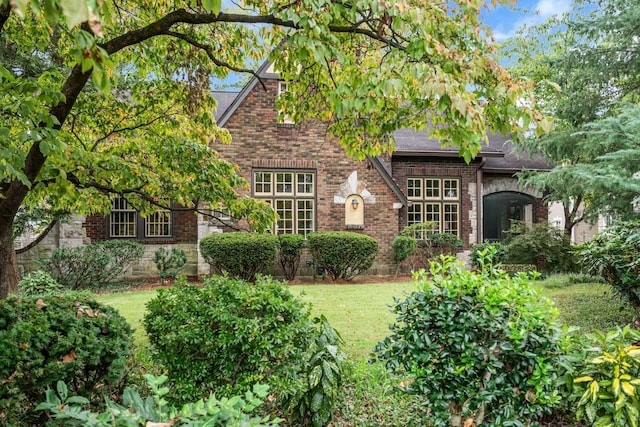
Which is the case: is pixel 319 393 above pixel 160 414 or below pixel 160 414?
below

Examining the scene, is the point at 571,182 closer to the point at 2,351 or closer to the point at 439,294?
the point at 439,294

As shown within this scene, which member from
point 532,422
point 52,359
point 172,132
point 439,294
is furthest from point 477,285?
point 172,132

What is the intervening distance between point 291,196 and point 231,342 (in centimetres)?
1045

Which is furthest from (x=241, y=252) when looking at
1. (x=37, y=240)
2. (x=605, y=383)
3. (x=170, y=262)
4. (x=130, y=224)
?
(x=605, y=383)

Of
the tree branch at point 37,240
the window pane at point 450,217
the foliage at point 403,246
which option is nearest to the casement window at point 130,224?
the tree branch at point 37,240

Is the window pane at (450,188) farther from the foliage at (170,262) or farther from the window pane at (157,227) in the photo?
the window pane at (157,227)

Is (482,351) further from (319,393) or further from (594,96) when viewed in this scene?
(594,96)

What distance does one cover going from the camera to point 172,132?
5703 millimetres

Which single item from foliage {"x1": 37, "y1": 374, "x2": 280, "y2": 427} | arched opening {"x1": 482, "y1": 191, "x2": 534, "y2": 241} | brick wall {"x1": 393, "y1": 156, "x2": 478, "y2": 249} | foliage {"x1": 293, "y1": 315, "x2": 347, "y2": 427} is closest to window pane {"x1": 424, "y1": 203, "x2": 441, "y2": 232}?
brick wall {"x1": 393, "y1": 156, "x2": 478, "y2": 249}

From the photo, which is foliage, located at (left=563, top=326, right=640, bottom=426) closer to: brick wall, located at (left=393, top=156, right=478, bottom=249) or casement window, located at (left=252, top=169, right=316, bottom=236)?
casement window, located at (left=252, top=169, right=316, bottom=236)

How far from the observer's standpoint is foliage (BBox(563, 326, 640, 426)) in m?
2.84

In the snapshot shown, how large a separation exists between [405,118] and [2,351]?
159 inches

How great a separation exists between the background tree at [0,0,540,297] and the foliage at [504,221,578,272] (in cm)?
901

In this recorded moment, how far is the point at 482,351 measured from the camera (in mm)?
2816
